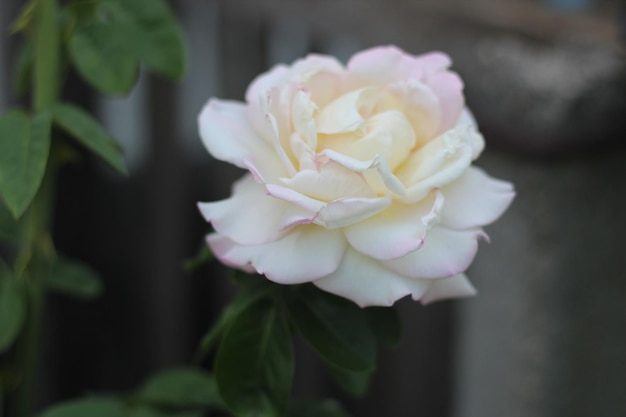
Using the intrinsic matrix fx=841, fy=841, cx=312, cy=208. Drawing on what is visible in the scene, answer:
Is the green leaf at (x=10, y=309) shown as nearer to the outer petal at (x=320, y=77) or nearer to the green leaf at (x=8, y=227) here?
the green leaf at (x=8, y=227)

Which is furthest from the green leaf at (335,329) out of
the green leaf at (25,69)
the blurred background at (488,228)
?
the blurred background at (488,228)

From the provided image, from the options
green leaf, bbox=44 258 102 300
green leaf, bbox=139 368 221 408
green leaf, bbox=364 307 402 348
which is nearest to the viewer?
green leaf, bbox=364 307 402 348

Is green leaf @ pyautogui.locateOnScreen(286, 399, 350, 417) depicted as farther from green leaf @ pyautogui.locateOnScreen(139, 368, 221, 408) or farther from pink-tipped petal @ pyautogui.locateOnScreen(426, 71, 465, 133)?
pink-tipped petal @ pyautogui.locateOnScreen(426, 71, 465, 133)

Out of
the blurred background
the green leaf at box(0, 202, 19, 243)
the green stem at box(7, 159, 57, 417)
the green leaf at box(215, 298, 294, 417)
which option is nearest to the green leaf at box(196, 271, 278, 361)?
the green leaf at box(215, 298, 294, 417)

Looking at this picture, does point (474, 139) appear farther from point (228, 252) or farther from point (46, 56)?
point (46, 56)

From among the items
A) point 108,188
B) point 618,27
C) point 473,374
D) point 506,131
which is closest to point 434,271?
point 506,131

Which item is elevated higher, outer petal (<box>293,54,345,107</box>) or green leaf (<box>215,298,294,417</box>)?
outer petal (<box>293,54,345,107</box>)

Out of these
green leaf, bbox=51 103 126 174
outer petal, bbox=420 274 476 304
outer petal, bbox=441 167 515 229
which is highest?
green leaf, bbox=51 103 126 174

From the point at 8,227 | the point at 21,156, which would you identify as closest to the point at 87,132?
the point at 21,156
